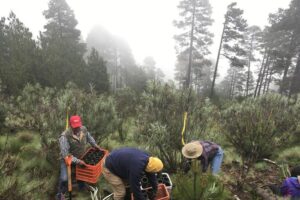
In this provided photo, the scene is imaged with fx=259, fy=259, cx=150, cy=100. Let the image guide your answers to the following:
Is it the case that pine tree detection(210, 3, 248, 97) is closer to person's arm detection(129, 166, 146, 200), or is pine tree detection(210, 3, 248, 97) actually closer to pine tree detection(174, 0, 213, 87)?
pine tree detection(174, 0, 213, 87)

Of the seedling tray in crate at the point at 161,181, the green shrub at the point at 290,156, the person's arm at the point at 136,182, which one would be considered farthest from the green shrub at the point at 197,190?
the green shrub at the point at 290,156

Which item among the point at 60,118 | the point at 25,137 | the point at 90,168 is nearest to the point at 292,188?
the point at 90,168

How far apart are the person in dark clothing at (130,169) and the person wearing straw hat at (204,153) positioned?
1073mm

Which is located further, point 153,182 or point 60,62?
point 60,62

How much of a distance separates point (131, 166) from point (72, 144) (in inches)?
73.9

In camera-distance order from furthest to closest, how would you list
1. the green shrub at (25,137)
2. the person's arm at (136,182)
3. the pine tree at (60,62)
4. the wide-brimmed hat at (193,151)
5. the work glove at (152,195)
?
1. the pine tree at (60,62)
2. the green shrub at (25,137)
3. the wide-brimmed hat at (193,151)
4. the work glove at (152,195)
5. the person's arm at (136,182)

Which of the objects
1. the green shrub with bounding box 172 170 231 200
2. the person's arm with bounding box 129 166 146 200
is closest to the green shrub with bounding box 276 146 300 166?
the green shrub with bounding box 172 170 231 200

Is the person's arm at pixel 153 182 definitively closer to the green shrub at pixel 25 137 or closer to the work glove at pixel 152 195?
the work glove at pixel 152 195

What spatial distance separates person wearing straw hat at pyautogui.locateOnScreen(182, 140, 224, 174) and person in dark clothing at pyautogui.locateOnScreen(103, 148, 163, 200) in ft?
3.52

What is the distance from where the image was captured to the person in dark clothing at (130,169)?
3502 mm

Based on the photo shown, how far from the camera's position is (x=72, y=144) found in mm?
4988

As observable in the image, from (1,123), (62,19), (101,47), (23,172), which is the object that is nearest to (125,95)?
(1,123)

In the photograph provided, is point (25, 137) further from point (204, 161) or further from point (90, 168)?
point (204, 161)

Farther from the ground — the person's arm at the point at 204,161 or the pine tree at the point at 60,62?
the pine tree at the point at 60,62
